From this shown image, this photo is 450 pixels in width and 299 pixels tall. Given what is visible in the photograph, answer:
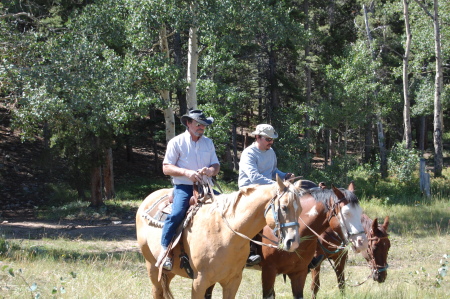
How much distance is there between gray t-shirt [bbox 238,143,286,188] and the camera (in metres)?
6.32

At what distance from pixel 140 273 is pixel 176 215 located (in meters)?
3.63

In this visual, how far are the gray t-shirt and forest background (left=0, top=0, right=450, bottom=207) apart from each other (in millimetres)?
4355

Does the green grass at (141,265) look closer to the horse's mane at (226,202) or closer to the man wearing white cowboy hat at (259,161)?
the horse's mane at (226,202)

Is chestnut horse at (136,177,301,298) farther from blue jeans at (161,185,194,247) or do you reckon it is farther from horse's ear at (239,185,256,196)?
blue jeans at (161,185,194,247)

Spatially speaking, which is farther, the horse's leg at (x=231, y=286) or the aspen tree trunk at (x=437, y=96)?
the aspen tree trunk at (x=437, y=96)

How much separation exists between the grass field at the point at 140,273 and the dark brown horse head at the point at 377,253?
1.08 ft

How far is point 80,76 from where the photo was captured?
12258 mm

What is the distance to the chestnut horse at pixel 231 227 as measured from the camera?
4504 mm

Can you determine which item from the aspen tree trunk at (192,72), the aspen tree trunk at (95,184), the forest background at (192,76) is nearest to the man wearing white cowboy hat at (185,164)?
the forest background at (192,76)

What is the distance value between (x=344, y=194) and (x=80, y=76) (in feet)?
28.6

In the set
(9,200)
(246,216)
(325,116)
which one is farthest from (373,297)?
(9,200)

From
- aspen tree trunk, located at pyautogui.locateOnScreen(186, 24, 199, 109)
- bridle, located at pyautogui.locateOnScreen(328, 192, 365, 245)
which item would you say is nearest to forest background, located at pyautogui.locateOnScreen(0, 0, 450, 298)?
aspen tree trunk, located at pyautogui.locateOnScreen(186, 24, 199, 109)

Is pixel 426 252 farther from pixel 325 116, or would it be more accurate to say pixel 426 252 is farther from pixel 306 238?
pixel 325 116

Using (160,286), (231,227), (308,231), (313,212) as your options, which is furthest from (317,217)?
(160,286)
